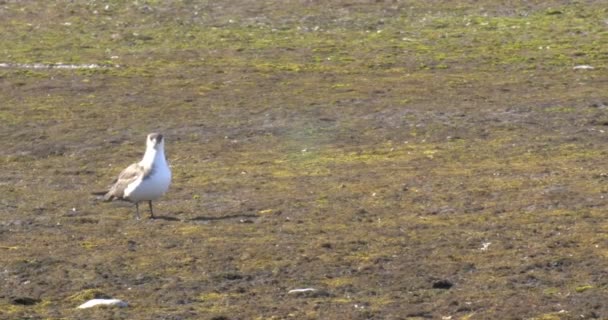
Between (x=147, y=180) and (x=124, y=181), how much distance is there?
49cm

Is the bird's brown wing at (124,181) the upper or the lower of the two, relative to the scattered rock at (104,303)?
lower

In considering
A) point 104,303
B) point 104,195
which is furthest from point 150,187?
point 104,303

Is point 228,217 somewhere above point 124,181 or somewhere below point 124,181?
below

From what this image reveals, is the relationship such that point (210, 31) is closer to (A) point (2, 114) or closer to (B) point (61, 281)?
(A) point (2, 114)

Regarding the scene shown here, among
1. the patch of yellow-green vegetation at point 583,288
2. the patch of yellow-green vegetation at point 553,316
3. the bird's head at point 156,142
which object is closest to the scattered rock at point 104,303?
the patch of yellow-green vegetation at point 553,316

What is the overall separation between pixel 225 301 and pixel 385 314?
142 centimetres

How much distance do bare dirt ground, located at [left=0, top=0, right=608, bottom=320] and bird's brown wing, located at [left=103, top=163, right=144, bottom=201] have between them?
246mm

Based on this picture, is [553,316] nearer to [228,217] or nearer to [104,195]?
[228,217]

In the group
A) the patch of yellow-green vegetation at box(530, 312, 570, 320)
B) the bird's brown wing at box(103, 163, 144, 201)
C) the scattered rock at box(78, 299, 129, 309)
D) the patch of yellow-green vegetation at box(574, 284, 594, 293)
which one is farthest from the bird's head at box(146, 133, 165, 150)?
the patch of yellow-green vegetation at box(530, 312, 570, 320)

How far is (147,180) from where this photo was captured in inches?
675

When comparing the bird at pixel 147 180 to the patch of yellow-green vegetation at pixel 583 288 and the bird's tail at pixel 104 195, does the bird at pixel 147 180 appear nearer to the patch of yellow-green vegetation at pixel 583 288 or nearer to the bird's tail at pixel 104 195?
the bird's tail at pixel 104 195

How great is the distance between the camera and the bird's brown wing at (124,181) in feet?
57.3

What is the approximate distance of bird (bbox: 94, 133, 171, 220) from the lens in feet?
56.2

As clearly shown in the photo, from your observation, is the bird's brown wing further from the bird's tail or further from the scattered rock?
the scattered rock
